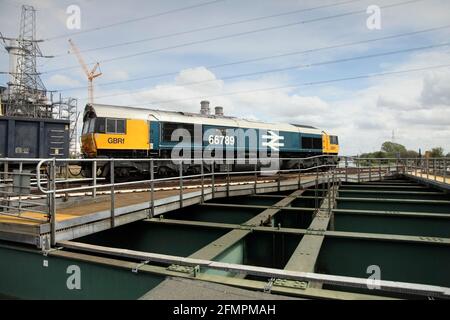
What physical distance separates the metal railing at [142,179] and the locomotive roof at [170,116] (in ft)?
6.59

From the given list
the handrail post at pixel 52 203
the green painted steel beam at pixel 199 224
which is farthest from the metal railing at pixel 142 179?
the green painted steel beam at pixel 199 224

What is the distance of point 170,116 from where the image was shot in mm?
15461

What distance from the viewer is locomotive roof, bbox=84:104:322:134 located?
13.6 metres

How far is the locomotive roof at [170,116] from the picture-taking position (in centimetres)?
1357

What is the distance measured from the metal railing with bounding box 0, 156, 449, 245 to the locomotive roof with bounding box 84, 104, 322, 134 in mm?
2009

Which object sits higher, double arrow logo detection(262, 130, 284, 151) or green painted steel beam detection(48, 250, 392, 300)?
double arrow logo detection(262, 130, 284, 151)

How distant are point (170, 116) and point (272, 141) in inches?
286

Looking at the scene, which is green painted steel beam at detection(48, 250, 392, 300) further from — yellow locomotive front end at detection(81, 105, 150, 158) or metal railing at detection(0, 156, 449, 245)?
yellow locomotive front end at detection(81, 105, 150, 158)

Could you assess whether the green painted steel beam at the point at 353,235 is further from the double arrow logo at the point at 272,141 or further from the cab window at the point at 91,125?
the double arrow logo at the point at 272,141

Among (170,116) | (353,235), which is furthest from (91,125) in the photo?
(353,235)

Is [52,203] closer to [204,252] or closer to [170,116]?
[204,252]

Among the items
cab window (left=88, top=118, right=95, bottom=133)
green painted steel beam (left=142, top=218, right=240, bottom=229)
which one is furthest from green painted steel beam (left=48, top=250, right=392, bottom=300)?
cab window (left=88, top=118, right=95, bottom=133)
